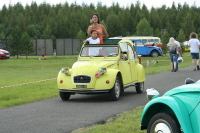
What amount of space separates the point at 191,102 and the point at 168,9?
610ft

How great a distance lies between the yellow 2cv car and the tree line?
103440mm

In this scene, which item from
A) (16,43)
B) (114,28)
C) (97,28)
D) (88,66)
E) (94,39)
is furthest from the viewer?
(114,28)

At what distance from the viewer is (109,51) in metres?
14.7

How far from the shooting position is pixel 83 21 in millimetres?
156750

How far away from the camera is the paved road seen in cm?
901

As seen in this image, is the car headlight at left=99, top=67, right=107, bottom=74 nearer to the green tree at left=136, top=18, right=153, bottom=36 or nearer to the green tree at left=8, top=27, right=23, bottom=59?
the green tree at left=8, top=27, right=23, bottom=59

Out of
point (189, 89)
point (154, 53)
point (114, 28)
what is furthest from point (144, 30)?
point (189, 89)

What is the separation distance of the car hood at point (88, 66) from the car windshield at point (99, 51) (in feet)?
1.71

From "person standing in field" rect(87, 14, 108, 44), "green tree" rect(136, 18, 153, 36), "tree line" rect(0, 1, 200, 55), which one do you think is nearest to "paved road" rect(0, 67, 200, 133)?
"person standing in field" rect(87, 14, 108, 44)

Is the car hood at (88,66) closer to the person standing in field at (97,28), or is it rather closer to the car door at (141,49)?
the person standing in field at (97,28)

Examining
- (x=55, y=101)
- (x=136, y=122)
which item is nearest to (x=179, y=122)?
(x=136, y=122)

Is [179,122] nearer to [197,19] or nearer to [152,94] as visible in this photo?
[152,94]

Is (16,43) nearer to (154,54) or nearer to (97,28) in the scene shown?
(154,54)

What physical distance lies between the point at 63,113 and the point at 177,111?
514 centimetres
